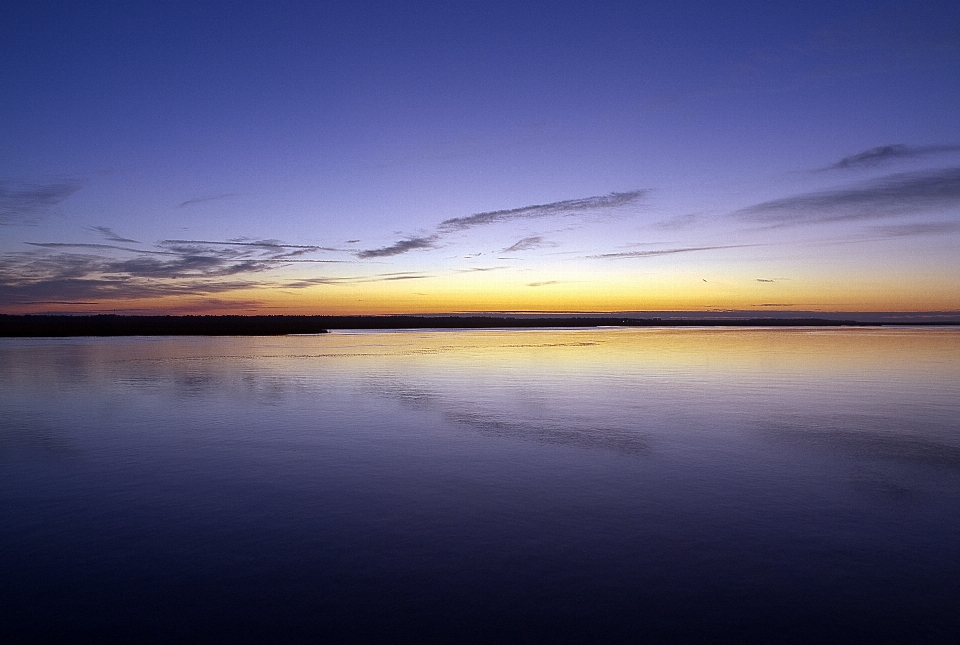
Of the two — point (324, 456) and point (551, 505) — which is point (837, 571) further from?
point (324, 456)

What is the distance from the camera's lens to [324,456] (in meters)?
8.79

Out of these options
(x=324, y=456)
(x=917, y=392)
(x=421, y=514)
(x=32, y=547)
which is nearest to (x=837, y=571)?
(x=421, y=514)

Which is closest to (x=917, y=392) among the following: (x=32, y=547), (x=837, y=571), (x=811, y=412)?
(x=811, y=412)

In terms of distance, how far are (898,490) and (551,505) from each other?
4.24 metres

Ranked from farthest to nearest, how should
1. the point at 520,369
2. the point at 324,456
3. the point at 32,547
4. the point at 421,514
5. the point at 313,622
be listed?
1. the point at 520,369
2. the point at 324,456
3. the point at 421,514
4. the point at 32,547
5. the point at 313,622

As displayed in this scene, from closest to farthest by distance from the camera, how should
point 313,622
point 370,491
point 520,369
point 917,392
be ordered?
point 313,622, point 370,491, point 917,392, point 520,369

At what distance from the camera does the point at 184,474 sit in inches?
309

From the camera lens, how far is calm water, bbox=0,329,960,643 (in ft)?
14.1

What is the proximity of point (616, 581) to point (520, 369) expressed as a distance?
55.4ft

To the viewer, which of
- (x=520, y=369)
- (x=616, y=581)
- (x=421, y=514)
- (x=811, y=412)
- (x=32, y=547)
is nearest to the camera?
(x=616, y=581)

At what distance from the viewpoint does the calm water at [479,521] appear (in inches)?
169

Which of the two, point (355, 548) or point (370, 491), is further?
point (370, 491)

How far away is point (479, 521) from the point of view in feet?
20.2

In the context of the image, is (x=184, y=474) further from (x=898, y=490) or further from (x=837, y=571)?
(x=898, y=490)
